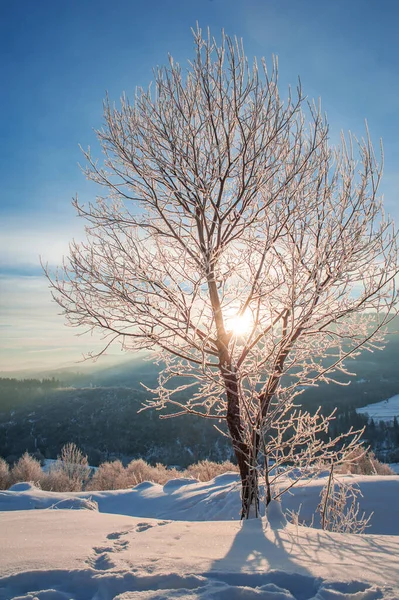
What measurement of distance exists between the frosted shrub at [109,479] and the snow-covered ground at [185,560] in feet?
34.4

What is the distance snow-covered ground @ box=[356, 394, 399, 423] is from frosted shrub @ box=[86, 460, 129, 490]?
10595cm

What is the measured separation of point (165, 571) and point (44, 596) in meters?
0.64

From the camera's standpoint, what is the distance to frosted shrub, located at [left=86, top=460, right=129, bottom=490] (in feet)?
47.6

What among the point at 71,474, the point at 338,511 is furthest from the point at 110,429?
the point at 338,511

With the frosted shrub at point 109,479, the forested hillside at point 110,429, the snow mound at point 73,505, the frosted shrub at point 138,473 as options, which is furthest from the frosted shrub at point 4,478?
the forested hillside at point 110,429

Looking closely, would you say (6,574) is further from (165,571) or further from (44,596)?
(165,571)

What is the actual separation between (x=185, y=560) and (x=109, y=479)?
557 inches

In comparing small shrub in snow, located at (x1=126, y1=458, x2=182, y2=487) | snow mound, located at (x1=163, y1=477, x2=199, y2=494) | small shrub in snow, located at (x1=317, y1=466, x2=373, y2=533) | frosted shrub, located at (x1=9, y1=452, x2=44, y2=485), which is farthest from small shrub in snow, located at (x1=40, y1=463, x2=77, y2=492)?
small shrub in snow, located at (x1=317, y1=466, x2=373, y2=533)

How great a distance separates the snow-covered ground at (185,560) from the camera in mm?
2102

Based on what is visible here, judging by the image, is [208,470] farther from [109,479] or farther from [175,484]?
[175,484]

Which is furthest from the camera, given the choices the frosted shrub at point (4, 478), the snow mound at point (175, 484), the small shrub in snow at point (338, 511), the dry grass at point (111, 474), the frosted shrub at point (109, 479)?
the frosted shrub at point (109, 479)

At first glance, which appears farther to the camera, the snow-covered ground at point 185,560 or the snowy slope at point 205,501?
the snowy slope at point 205,501

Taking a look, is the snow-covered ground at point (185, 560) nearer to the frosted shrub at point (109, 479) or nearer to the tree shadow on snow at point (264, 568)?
the tree shadow on snow at point (264, 568)

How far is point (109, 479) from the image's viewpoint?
1543cm
